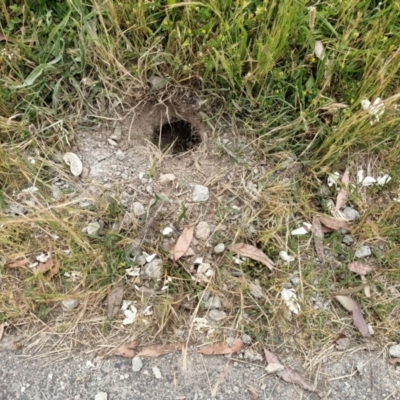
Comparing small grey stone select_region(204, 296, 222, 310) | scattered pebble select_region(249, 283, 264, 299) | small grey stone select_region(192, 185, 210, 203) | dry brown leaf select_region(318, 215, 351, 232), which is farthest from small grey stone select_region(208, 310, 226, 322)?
dry brown leaf select_region(318, 215, 351, 232)

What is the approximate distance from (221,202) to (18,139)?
30.8 inches

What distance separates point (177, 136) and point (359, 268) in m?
0.88

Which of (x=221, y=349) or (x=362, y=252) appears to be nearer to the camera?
(x=221, y=349)

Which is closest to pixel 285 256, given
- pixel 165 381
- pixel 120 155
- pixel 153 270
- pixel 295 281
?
pixel 295 281

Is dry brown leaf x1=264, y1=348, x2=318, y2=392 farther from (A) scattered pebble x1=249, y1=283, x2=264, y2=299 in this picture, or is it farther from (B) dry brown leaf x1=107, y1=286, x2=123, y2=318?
(B) dry brown leaf x1=107, y1=286, x2=123, y2=318

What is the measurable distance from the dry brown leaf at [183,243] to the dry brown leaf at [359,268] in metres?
0.59

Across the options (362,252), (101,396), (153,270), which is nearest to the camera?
(101,396)

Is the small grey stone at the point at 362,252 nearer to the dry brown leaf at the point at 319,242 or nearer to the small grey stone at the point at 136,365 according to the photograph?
the dry brown leaf at the point at 319,242

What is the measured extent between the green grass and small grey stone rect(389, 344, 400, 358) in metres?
0.03

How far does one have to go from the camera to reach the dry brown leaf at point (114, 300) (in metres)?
1.81

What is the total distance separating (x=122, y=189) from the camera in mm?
1923

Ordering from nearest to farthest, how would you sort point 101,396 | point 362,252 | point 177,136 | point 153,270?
point 101,396 < point 153,270 < point 362,252 < point 177,136

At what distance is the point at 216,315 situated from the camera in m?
1.82

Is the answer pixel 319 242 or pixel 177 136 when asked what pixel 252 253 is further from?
pixel 177 136
